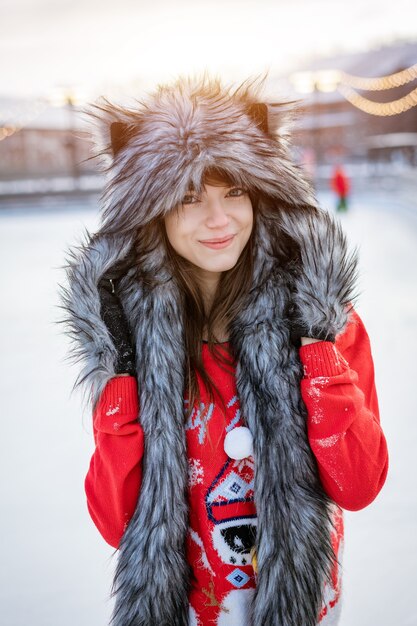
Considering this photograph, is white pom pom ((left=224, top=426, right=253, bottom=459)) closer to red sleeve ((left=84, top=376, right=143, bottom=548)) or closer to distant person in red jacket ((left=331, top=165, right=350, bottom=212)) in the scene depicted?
red sleeve ((left=84, top=376, right=143, bottom=548))

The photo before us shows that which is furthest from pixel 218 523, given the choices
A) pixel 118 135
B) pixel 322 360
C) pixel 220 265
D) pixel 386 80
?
pixel 386 80

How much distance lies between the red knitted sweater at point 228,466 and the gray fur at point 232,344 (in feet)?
0.09

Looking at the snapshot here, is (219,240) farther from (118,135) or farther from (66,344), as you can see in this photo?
(66,344)

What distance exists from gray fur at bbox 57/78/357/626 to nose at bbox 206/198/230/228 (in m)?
0.05

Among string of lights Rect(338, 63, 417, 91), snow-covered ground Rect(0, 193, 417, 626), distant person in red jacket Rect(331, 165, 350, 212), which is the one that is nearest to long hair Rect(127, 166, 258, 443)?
snow-covered ground Rect(0, 193, 417, 626)

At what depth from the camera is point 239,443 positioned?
0.94m

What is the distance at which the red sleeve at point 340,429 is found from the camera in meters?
0.91

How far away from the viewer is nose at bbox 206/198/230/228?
95 centimetres

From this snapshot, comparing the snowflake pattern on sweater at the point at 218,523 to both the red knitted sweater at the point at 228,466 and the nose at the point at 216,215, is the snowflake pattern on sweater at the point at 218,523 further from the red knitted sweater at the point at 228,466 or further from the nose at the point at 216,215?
the nose at the point at 216,215

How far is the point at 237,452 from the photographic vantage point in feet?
3.06

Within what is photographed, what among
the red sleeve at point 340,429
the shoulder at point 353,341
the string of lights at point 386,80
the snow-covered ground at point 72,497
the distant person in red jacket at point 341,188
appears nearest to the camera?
the red sleeve at point 340,429

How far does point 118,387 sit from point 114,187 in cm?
35

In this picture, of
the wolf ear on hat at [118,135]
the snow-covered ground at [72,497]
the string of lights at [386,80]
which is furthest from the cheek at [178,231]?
the string of lights at [386,80]

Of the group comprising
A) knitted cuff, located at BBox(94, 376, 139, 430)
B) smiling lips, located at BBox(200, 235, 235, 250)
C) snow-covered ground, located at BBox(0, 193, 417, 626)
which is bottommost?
snow-covered ground, located at BBox(0, 193, 417, 626)
